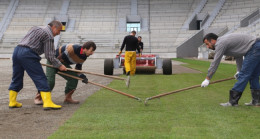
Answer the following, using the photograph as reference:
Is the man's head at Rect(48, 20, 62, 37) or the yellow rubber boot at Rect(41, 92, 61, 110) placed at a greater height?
the man's head at Rect(48, 20, 62, 37)

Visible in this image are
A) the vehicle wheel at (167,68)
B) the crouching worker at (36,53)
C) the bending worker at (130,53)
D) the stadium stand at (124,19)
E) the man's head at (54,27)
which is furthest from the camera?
the stadium stand at (124,19)

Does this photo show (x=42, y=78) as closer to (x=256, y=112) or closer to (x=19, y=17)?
(x=256, y=112)

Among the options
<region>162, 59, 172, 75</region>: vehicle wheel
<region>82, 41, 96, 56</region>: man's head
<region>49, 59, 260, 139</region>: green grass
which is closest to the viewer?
<region>49, 59, 260, 139</region>: green grass

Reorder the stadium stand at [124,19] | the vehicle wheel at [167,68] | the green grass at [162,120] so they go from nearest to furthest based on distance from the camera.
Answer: the green grass at [162,120] → the vehicle wheel at [167,68] → the stadium stand at [124,19]

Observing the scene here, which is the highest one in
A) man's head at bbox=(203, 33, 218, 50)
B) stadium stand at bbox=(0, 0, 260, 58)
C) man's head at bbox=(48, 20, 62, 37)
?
stadium stand at bbox=(0, 0, 260, 58)

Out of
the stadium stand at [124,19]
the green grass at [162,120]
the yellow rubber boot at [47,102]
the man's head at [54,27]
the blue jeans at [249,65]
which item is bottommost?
the green grass at [162,120]

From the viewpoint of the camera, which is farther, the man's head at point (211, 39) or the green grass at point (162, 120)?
the man's head at point (211, 39)

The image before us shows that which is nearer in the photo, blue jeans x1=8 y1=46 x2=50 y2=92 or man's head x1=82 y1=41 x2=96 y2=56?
blue jeans x1=8 y1=46 x2=50 y2=92

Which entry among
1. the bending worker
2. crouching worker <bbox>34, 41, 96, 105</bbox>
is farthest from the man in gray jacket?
the bending worker

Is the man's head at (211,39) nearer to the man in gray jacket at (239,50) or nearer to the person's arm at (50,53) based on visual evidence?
the man in gray jacket at (239,50)

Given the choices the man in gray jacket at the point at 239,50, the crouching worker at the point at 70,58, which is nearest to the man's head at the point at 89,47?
the crouching worker at the point at 70,58

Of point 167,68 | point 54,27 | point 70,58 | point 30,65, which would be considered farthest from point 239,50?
point 167,68

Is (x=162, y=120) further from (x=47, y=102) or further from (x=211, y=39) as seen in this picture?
(x=47, y=102)

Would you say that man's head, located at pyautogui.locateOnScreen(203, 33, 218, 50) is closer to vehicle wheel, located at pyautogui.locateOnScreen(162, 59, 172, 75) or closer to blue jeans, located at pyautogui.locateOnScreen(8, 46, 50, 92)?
blue jeans, located at pyautogui.locateOnScreen(8, 46, 50, 92)
